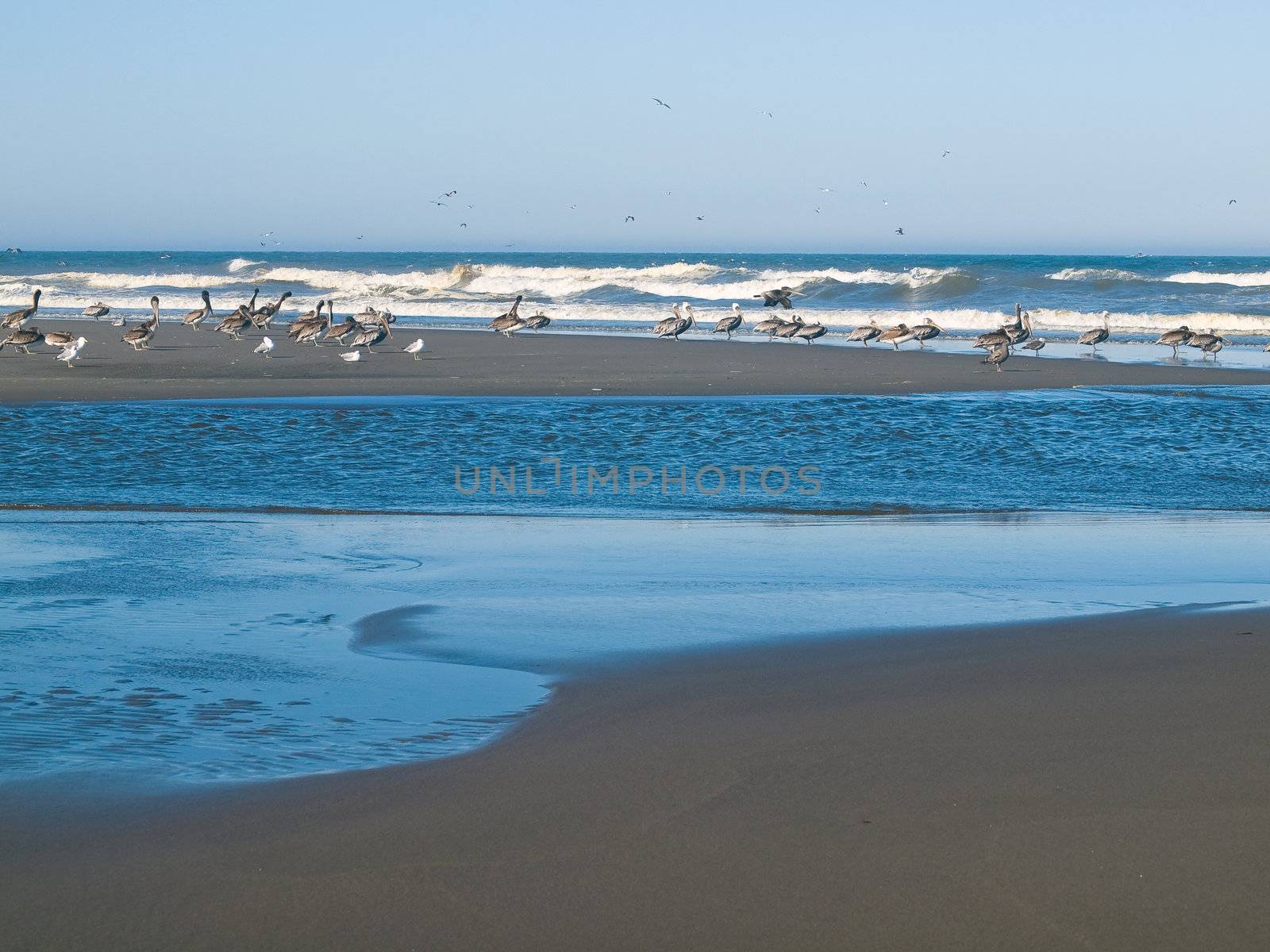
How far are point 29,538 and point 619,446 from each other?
18.9 ft

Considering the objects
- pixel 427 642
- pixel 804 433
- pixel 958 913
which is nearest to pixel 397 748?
pixel 427 642

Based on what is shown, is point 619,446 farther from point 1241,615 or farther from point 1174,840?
point 1174,840

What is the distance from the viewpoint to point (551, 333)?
1227 inches

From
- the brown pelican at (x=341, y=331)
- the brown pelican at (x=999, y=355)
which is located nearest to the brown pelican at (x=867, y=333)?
the brown pelican at (x=999, y=355)

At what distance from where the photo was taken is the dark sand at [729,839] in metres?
3.29

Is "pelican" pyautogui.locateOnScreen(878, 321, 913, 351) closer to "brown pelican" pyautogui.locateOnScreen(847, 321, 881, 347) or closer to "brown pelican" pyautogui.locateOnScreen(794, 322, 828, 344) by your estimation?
"brown pelican" pyautogui.locateOnScreen(847, 321, 881, 347)

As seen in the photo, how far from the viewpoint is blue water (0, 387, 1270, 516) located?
33.6 ft

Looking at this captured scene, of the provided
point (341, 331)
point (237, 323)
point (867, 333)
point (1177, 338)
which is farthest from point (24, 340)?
point (1177, 338)

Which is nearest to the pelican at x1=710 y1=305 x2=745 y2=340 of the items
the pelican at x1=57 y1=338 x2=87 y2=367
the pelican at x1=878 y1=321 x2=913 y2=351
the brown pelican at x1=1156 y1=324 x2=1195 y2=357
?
the pelican at x1=878 y1=321 x2=913 y2=351

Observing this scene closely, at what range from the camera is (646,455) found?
1247 centimetres

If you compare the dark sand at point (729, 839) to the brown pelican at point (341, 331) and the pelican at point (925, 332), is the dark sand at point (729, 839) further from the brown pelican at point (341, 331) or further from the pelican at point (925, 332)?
the pelican at point (925, 332)

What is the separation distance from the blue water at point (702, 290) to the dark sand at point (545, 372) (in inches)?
413

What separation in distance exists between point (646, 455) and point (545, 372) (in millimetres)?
7841

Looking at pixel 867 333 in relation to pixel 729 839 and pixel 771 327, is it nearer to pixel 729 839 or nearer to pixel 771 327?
pixel 771 327
